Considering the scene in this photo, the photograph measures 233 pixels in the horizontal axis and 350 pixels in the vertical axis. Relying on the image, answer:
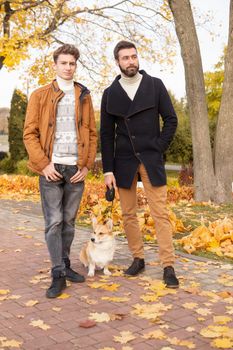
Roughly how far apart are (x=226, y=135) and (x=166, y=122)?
5.83m

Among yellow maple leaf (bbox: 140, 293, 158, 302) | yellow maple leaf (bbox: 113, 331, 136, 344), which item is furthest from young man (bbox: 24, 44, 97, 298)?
yellow maple leaf (bbox: 113, 331, 136, 344)

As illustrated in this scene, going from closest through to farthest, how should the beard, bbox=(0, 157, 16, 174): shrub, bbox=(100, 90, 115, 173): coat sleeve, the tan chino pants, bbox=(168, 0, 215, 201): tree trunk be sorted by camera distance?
the beard < the tan chino pants < bbox=(100, 90, 115, 173): coat sleeve < bbox=(168, 0, 215, 201): tree trunk < bbox=(0, 157, 16, 174): shrub

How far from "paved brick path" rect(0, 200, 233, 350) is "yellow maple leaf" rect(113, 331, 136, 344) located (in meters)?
0.03

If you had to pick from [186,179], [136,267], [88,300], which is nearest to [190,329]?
[88,300]

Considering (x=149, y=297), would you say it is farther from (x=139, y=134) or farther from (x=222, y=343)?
(x=139, y=134)

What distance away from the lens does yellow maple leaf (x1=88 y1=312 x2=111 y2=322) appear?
4078mm

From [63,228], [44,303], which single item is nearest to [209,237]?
[63,228]

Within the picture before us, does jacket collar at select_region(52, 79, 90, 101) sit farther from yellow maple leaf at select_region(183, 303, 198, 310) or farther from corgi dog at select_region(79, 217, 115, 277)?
yellow maple leaf at select_region(183, 303, 198, 310)

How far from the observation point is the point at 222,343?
358 centimetres

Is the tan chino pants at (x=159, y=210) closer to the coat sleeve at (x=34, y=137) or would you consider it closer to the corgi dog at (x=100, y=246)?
the corgi dog at (x=100, y=246)

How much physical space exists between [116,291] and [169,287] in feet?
1.69

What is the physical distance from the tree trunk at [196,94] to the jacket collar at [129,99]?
5.51 m

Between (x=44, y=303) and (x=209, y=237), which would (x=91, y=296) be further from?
(x=209, y=237)

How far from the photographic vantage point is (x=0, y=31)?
59.5 feet
